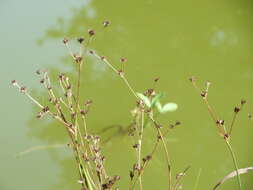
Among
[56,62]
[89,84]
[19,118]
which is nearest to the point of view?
[19,118]

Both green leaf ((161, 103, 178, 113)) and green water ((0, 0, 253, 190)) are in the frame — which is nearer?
green water ((0, 0, 253, 190))

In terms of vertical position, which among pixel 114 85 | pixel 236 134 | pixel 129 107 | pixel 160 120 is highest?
pixel 114 85

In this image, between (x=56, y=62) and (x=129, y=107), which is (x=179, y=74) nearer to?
(x=129, y=107)

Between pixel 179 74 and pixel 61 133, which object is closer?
pixel 61 133

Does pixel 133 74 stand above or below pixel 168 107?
above

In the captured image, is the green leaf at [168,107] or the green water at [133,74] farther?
the green leaf at [168,107]

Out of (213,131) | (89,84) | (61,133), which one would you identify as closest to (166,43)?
(89,84)

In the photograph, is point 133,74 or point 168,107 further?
point 133,74

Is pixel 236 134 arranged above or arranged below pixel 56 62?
below
